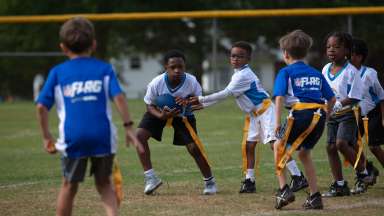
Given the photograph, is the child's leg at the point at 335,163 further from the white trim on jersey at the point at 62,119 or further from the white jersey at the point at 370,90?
the white trim on jersey at the point at 62,119

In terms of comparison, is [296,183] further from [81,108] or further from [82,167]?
[81,108]

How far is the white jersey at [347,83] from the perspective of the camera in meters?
8.23

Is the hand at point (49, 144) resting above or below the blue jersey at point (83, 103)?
below

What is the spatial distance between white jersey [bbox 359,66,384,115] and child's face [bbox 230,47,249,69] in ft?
4.35

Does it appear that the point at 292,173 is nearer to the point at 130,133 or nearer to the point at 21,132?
the point at 130,133

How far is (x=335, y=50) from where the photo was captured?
8.22m

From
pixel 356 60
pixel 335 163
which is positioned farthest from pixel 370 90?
pixel 335 163

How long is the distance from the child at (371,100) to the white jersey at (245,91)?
112cm

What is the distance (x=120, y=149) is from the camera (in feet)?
42.9

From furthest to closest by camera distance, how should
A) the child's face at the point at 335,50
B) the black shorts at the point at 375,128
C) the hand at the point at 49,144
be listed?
the black shorts at the point at 375,128
the child's face at the point at 335,50
the hand at the point at 49,144

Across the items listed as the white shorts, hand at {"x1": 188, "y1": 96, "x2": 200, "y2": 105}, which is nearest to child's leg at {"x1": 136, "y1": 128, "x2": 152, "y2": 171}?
hand at {"x1": 188, "y1": 96, "x2": 200, "y2": 105}

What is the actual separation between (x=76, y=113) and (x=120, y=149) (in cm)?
722

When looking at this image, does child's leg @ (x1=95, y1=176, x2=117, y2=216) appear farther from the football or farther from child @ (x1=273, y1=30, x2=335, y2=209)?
the football

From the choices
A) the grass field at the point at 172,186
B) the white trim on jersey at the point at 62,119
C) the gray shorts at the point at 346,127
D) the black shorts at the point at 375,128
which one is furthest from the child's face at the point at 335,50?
the white trim on jersey at the point at 62,119
